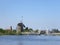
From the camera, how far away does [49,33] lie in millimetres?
180125

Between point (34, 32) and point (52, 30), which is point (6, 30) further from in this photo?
point (52, 30)

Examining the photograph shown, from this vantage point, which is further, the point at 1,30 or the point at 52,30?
the point at 52,30

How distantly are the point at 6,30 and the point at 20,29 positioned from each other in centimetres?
1097

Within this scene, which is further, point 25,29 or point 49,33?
point 49,33

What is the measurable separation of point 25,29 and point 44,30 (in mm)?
19094

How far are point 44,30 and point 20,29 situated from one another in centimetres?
2896

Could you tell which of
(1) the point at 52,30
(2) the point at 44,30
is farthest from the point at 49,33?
(1) the point at 52,30

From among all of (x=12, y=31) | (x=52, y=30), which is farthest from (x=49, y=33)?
(x=12, y=31)

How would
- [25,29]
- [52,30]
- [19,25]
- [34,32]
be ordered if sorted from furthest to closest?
[52,30]
[34,32]
[25,29]
[19,25]

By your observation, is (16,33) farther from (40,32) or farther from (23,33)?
(40,32)

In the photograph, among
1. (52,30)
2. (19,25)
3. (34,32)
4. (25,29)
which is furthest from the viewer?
(52,30)

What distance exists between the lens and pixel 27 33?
164 meters

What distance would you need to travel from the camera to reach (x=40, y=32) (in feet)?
570

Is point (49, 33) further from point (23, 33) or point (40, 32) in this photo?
point (23, 33)
